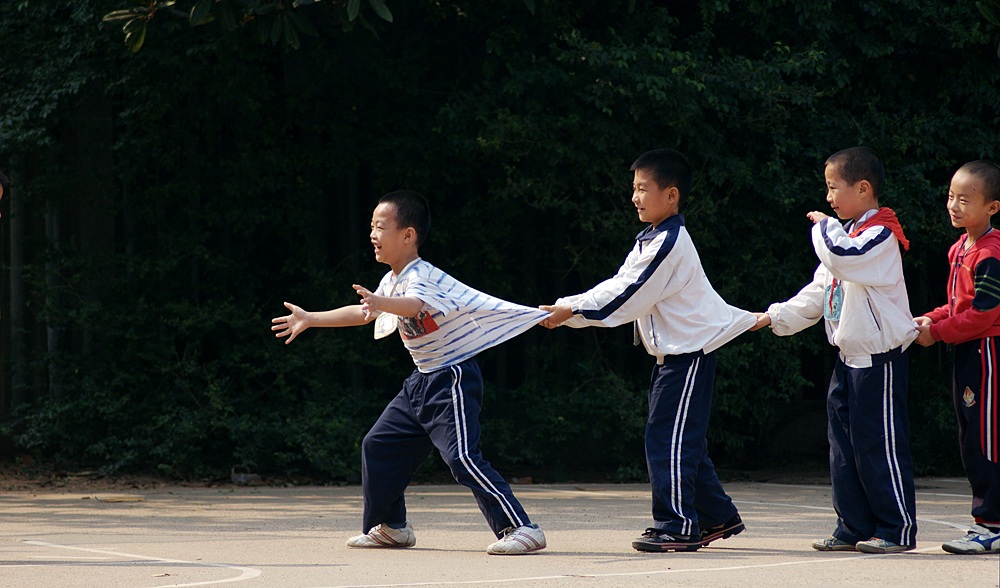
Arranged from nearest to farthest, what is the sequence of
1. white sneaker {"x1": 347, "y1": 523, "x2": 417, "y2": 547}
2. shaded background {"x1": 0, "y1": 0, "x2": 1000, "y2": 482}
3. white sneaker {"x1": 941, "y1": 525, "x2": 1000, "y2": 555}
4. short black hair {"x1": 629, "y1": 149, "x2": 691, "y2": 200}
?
1. white sneaker {"x1": 941, "y1": 525, "x2": 1000, "y2": 555}
2. short black hair {"x1": 629, "y1": 149, "x2": 691, "y2": 200}
3. white sneaker {"x1": 347, "y1": 523, "x2": 417, "y2": 547}
4. shaded background {"x1": 0, "y1": 0, "x2": 1000, "y2": 482}

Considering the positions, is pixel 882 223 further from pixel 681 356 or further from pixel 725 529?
pixel 725 529

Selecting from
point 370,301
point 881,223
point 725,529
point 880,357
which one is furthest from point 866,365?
point 370,301

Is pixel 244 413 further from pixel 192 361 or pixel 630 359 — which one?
pixel 630 359

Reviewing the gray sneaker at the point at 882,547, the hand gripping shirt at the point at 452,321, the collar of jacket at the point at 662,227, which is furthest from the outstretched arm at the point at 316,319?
the gray sneaker at the point at 882,547

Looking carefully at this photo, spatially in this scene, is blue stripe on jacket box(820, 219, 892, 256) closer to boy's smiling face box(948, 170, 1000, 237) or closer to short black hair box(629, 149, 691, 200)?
boy's smiling face box(948, 170, 1000, 237)

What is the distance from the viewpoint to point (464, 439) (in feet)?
18.4

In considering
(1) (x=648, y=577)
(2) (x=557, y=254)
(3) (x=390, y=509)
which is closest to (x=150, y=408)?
(2) (x=557, y=254)

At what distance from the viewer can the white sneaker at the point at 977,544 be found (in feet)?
17.7

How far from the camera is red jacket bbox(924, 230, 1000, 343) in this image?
17.9 ft

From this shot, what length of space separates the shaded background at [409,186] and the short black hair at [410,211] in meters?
3.84

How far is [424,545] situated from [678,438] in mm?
1427

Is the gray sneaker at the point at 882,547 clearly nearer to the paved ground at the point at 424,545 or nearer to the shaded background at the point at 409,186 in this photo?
the paved ground at the point at 424,545

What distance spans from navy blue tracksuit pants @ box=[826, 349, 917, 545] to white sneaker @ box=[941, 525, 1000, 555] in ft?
0.58

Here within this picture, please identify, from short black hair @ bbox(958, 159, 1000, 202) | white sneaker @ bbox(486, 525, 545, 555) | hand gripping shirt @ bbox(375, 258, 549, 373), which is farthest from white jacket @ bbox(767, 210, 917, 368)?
white sneaker @ bbox(486, 525, 545, 555)
